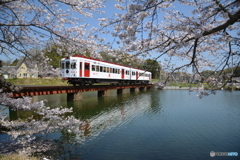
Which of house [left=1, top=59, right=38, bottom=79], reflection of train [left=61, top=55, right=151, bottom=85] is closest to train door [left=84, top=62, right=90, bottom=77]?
reflection of train [left=61, top=55, right=151, bottom=85]

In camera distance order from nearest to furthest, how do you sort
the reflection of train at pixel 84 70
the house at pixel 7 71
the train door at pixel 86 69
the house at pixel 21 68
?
1. the house at pixel 7 71
2. the house at pixel 21 68
3. the reflection of train at pixel 84 70
4. the train door at pixel 86 69

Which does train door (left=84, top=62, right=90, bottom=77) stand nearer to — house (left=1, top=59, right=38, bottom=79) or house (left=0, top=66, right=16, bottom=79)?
house (left=1, top=59, right=38, bottom=79)

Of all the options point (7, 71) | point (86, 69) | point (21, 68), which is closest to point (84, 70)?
point (86, 69)

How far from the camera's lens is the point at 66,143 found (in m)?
6.61

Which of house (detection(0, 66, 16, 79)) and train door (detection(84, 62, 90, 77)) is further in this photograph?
train door (detection(84, 62, 90, 77))

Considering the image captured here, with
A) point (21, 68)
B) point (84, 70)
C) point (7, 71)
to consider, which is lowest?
point (7, 71)

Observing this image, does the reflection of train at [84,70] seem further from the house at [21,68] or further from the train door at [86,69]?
the house at [21,68]

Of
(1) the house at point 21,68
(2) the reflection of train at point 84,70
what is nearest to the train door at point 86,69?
(2) the reflection of train at point 84,70

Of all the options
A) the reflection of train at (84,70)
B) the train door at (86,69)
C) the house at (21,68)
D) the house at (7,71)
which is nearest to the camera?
the house at (7,71)

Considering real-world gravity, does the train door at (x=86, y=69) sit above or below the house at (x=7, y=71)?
above

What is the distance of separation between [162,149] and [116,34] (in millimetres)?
4054

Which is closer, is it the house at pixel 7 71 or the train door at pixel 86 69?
the house at pixel 7 71

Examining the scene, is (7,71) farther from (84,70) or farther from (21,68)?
(84,70)

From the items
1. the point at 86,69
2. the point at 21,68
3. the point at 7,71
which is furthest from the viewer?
the point at 86,69
